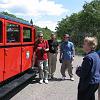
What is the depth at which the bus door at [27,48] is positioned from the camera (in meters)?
12.9

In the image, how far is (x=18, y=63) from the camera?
12000 millimetres

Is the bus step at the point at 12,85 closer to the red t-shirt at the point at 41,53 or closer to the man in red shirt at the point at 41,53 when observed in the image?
the man in red shirt at the point at 41,53

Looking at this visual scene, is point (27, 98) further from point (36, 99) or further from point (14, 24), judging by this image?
point (14, 24)

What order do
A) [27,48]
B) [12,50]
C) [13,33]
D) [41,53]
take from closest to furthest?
[12,50], [13,33], [27,48], [41,53]

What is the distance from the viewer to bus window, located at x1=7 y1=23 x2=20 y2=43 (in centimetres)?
1080

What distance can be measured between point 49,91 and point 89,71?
18.4ft

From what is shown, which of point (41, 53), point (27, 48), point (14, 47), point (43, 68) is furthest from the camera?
point (43, 68)

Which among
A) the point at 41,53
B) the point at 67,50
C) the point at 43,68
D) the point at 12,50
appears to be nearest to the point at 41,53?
the point at 41,53

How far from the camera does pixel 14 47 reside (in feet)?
37.0

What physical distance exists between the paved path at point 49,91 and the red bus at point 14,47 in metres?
0.62

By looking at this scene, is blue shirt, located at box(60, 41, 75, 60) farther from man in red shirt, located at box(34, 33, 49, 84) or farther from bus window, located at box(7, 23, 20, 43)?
bus window, located at box(7, 23, 20, 43)

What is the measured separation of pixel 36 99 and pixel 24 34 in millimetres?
3001

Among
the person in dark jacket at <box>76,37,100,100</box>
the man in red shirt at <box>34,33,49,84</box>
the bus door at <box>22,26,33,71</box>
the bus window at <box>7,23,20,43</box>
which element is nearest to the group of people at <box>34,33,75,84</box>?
the man in red shirt at <box>34,33,49,84</box>

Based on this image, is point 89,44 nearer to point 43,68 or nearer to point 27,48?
point 27,48
